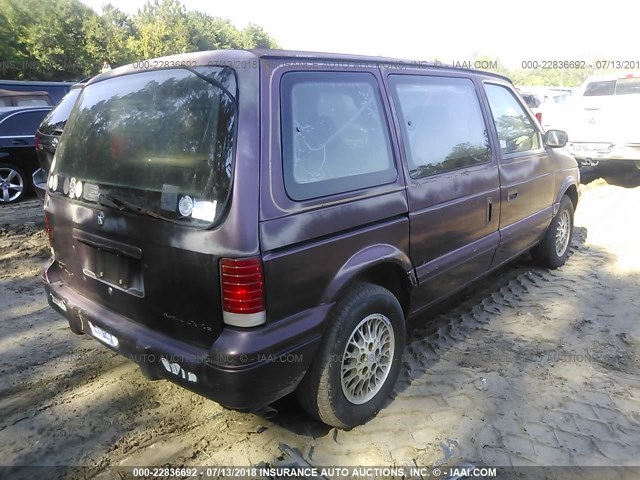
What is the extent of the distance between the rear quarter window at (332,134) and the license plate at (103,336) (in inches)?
48.2

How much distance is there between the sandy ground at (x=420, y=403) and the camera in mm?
2498

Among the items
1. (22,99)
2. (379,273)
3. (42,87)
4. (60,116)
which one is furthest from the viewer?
(42,87)

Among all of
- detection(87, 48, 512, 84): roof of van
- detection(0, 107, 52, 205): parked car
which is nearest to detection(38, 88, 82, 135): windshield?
detection(0, 107, 52, 205): parked car

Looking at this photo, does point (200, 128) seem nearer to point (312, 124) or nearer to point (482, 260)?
point (312, 124)

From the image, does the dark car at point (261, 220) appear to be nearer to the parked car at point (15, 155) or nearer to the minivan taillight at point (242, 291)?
→ the minivan taillight at point (242, 291)

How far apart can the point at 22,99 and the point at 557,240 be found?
35.2ft

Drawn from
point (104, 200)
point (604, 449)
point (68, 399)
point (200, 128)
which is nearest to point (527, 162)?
point (604, 449)

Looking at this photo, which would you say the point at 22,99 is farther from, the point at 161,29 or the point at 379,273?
the point at 161,29

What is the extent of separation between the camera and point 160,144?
227 cm

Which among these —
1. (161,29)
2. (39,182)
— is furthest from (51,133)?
(161,29)

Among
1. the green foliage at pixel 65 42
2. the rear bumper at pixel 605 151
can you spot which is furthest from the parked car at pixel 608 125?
the green foliage at pixel 65 42

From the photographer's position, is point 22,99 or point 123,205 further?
point 22,99

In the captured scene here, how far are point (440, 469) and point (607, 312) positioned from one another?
8.34 ft

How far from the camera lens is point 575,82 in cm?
6856
